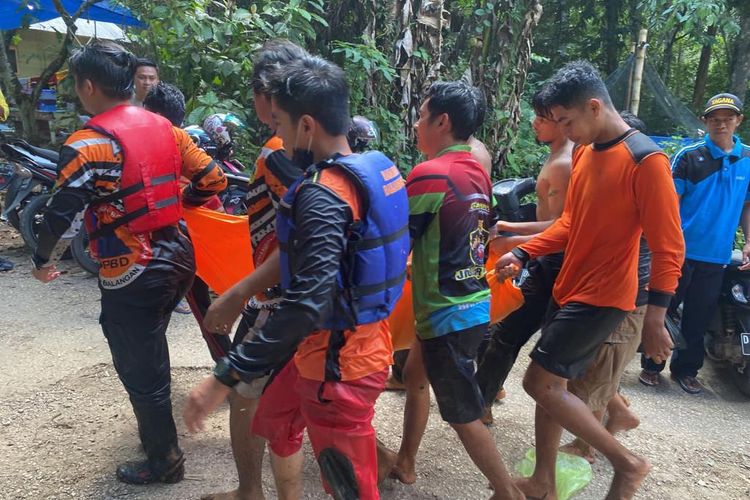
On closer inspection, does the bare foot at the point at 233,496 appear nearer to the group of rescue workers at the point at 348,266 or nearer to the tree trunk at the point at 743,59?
the group of rescue workers at the point at 348,266

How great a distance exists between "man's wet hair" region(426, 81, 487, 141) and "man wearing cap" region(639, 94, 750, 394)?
2.33 m

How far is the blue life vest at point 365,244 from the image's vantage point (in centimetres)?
185

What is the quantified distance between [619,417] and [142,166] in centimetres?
271

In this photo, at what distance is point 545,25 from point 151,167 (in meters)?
11.9

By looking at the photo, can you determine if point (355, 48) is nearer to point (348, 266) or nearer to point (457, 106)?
point (457, 106)

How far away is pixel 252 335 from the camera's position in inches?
69.1

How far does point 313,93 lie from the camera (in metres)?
1.87

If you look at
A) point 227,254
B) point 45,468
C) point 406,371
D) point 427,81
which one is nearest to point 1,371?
point 45,468

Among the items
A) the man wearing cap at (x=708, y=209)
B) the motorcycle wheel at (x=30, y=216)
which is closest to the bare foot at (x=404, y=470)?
the man wearing cap at (x=708, y=209)

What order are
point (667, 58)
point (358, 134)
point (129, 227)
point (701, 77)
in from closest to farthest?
1. point (129, 227)
2. point (358, 134)
3. point (701, 77)
4. point (667, 58)

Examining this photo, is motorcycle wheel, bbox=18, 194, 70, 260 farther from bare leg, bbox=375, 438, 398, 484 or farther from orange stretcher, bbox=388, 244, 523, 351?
bare leg, bbox=375, 438, 398, 484

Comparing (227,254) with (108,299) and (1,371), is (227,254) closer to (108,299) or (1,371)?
(108,299)

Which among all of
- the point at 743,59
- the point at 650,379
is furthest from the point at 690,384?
the point at 743,59

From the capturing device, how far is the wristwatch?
1721 millimetres
